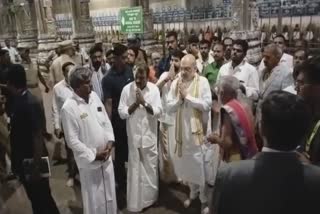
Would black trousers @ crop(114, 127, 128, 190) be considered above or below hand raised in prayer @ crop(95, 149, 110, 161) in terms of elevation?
below

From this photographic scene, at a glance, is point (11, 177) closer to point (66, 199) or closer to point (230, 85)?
point (66, 199)

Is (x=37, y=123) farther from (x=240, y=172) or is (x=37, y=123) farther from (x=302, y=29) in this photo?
(x=302, y=29)

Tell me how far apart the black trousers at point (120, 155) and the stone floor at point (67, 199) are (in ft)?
1.55

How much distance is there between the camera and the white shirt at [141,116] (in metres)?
3.38

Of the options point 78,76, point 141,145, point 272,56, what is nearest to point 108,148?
point 141,145

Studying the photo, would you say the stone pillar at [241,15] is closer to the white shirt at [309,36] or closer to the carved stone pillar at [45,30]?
the white shirt at [309,36]

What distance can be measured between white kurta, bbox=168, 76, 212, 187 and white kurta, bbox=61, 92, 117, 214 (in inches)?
30.2

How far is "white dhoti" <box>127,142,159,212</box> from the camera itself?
3.45 meters

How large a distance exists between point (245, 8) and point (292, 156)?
5.43m

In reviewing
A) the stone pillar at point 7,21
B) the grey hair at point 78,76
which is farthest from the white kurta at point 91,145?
the stone pillar at point 7,21

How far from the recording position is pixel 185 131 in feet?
11.0

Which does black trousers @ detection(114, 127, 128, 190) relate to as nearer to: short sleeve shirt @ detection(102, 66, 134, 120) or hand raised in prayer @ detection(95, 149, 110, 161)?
short sleeve shirt @ detection(102, 66, 134, 120)

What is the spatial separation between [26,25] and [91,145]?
11.8m

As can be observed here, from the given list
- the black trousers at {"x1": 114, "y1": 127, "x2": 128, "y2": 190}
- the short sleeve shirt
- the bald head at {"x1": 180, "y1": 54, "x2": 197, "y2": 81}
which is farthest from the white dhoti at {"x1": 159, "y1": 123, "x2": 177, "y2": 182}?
the bald head at {"x1": 180, "y1": 54, "x2": 197, "y2": 81}
